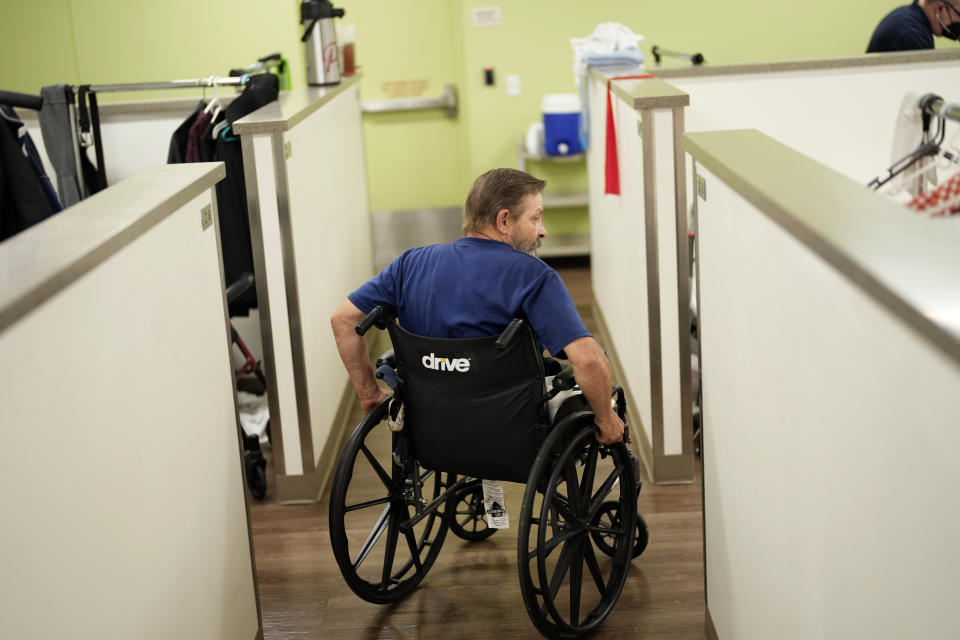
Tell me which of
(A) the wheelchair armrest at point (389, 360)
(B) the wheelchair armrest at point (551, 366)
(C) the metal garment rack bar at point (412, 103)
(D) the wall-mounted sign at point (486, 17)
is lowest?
(B) the wheelchair armrest at point (551, 366)

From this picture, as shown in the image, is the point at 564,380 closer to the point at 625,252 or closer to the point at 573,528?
the point at 573,528

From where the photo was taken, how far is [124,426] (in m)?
1.62

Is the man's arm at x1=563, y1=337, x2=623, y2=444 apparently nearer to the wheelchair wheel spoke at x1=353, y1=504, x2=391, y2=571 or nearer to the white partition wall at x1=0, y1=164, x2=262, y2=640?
the wheelchair wheel spoke at x1=353, y1=504, x2=391, y2=571

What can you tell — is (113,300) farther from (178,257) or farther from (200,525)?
(200,525)

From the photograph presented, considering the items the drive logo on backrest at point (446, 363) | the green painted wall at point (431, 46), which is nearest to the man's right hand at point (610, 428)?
the drive logo on backrest at point (446, 363)

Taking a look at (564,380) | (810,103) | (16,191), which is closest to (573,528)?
(564,380)

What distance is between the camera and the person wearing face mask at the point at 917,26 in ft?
14.1

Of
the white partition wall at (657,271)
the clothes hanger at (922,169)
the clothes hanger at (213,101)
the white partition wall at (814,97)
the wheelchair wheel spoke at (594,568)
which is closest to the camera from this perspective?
the wheelchair wheel spoke at (594,568)

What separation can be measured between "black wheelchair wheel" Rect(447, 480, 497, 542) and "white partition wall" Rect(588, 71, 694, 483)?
0.61 meters

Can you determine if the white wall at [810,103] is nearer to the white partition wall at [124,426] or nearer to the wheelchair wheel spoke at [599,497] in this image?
the wheelchair wheel spoke at [599,497]

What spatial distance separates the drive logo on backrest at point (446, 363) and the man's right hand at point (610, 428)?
0.32 metres

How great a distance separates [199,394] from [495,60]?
4.34m

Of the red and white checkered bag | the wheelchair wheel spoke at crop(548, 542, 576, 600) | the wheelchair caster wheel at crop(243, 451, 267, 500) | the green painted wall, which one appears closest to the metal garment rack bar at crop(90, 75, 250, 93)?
the wheelchair caster wheel at crop(243, 451, 267, 500)

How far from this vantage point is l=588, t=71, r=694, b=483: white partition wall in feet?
9.80
